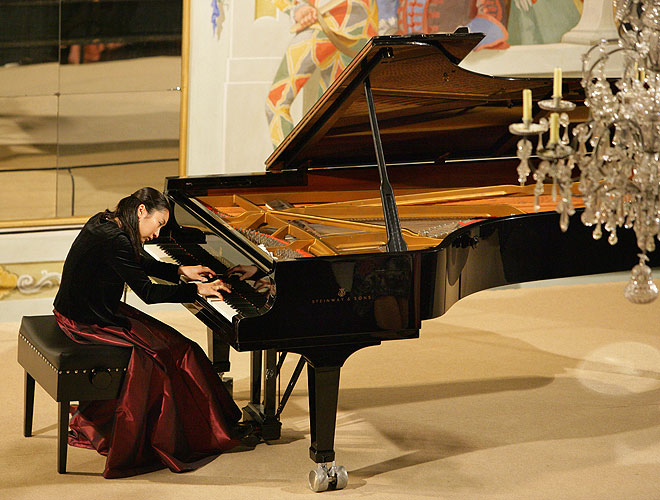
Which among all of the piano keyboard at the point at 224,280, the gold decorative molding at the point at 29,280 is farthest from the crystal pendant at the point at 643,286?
the gold decorative molding at the point at 29,280

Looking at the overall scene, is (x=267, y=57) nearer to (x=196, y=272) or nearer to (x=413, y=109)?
(x=413, y=109)

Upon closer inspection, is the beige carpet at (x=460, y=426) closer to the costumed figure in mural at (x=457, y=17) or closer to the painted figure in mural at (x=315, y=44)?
the painted figure in mural at (x=315, y=44)

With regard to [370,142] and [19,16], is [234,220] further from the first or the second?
[19,16]

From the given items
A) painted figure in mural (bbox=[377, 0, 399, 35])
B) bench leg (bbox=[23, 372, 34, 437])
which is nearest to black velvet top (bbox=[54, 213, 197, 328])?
bench leg (bbox=[23, 372, 34, 437])

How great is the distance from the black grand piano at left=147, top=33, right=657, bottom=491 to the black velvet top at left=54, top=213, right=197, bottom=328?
18cm

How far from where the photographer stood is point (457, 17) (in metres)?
6.83

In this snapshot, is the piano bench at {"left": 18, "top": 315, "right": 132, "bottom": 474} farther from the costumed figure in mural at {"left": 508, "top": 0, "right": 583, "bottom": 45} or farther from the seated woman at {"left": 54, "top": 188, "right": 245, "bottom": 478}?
the costumed figure in mural at {"left": 508, "top": 0, "right": 583, "bottom": 45}

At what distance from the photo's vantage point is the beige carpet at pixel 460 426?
365cm

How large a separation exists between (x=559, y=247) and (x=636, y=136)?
60.2 inches

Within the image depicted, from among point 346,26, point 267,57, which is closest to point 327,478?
point 267,57

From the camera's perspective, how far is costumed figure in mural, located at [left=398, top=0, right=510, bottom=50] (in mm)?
6699

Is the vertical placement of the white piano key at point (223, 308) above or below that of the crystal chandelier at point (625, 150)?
below

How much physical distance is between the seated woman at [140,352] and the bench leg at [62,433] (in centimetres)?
16

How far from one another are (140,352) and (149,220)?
1.59 ft
